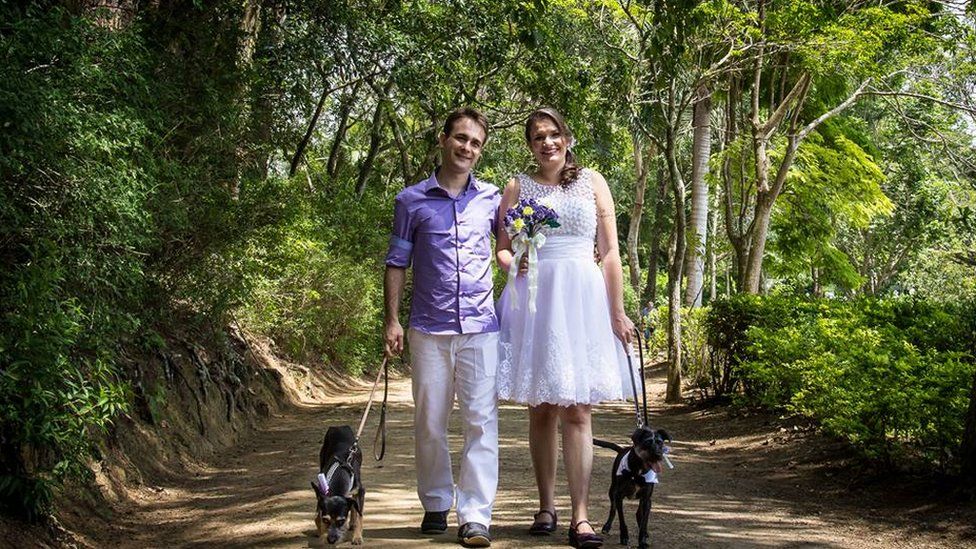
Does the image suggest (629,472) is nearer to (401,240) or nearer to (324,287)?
(401,240)

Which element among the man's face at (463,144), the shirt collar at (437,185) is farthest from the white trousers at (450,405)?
the man's face at (463,144)

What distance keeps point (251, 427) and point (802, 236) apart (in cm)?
1366

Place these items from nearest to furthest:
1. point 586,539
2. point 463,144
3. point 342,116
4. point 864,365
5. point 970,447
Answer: point 586,539, point 463,144, point 970,447, point 864,365, point 342,116

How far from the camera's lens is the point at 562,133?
20.3 ft

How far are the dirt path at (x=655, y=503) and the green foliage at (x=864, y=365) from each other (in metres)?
0.47

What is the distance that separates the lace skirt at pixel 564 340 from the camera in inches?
235

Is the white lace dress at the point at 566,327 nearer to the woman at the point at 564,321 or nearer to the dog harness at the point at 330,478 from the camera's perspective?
the woman at the point at 564,321

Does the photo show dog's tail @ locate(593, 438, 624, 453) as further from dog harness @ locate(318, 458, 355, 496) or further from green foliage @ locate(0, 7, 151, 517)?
green foliage @ locate(0, 7, 151, 517)

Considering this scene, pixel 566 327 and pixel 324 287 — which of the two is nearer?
pixel 566 327

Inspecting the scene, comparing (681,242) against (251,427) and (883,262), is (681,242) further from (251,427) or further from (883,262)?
(883,262)

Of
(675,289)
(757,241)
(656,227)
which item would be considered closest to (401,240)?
(675,289)

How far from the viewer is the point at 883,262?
142 ft

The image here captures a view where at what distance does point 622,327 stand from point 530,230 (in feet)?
2.61

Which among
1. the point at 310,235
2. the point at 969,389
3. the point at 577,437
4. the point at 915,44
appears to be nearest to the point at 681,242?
the point at 915,44
